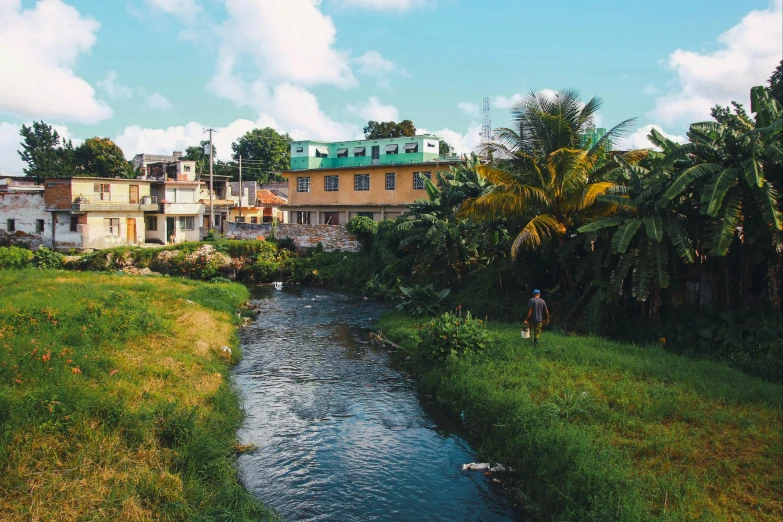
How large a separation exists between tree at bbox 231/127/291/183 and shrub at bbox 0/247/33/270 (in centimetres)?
4587

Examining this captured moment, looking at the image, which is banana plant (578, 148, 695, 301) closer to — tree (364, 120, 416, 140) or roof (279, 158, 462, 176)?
roof (279, 158, 462, 176)

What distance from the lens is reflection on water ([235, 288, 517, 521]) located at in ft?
33.8

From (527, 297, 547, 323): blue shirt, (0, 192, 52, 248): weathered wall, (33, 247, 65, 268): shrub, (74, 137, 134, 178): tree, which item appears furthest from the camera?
(74, 137, 134, 178): tree

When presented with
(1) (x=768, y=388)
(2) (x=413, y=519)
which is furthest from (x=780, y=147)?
(2) (x=413, y=519)

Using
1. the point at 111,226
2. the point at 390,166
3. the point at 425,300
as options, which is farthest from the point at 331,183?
the point at 425,300

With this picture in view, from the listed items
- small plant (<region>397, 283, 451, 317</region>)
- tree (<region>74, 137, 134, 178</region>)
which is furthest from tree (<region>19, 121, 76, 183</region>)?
small plant (<region>397, 283, 451, 317</region>)

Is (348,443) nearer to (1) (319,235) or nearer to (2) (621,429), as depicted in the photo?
(2) (621,429)

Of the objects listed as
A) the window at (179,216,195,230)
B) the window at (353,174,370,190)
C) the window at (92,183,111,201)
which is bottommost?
the window at (179,216,195,230)

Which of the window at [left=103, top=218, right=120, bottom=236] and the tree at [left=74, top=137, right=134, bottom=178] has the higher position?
the tree at [left=74, top=137, right=134, bottom=178]

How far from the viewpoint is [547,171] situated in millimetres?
19797

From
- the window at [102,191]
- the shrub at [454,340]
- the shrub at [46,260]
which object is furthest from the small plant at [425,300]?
the window at [102,191]

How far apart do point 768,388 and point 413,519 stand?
832 centimetres

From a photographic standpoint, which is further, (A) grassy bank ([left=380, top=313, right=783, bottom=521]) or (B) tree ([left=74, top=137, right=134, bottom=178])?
(B) tree ([left=74, top=137, right=134, bottom=178])

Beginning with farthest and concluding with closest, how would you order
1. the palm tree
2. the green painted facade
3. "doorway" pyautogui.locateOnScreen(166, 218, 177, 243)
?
"doorway" pyautogui.locateOnScreen(166, 218, 177, 243)
the green painted facade
the palm tree
